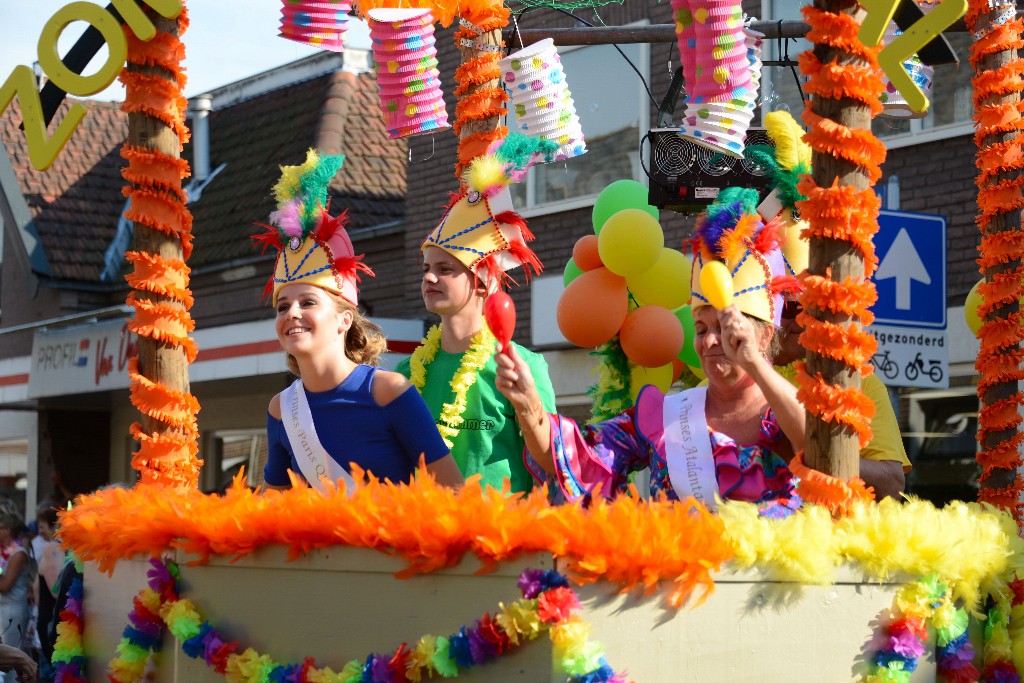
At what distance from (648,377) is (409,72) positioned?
5.40 feet

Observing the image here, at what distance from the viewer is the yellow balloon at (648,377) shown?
5.54m

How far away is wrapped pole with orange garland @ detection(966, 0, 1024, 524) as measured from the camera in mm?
4750

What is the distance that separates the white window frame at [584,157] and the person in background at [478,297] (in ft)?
20.7

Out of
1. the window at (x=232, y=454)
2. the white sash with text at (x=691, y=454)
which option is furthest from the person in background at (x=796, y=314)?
the window at (x=232, y=454)

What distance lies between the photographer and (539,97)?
16.8 ft

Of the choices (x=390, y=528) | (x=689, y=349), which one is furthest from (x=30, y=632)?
(x=390, y=528)

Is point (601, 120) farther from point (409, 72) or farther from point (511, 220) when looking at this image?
point (511, 220)

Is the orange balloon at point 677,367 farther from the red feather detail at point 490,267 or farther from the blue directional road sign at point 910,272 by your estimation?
the red feather detail at point 490,267

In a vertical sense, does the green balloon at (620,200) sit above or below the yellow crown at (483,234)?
above

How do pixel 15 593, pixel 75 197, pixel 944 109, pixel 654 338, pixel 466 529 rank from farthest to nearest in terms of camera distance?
pixel 75 197
pixel 944 109
pixel 15 593
pixel 654 338
pixel 466 529

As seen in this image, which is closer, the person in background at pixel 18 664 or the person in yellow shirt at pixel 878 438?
the person in yellow shirt at pixel 878 438

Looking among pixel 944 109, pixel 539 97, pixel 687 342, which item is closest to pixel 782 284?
pixel 539 97

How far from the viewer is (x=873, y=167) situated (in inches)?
128

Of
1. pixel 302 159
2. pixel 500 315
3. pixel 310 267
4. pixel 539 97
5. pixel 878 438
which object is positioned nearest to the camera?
pixel 500 315
